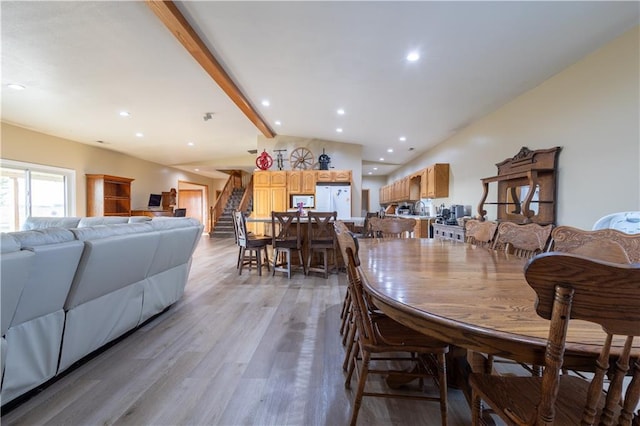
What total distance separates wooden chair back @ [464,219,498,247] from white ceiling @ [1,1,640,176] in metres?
1.78

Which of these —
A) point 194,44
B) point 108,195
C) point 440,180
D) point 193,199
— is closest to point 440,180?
point 440,180

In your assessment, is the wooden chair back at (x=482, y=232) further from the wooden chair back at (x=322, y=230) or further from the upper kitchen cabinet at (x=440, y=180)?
the upper kitchen cabinet at (x=440, y=180)

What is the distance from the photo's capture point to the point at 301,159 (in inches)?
284

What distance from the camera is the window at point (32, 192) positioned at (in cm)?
A: 539

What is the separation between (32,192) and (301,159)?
20.1 ft

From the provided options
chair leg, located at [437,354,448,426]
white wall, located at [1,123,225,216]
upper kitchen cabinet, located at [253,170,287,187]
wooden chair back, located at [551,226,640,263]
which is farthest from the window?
wooden chair back, located at [551,226,640,263]

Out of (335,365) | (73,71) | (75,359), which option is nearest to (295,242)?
(335,365)

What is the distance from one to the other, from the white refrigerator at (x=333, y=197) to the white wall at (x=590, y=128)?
368cm

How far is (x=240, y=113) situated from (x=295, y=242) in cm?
328

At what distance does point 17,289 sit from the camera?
134cm

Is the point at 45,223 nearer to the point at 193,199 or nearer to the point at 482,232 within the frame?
the point at 482,232

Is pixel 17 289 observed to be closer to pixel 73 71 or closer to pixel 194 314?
pixel 194 314

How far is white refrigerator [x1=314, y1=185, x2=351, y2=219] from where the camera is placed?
6859 millimetres

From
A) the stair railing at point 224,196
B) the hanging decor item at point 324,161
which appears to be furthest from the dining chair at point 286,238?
the stair railing at point 224,196
